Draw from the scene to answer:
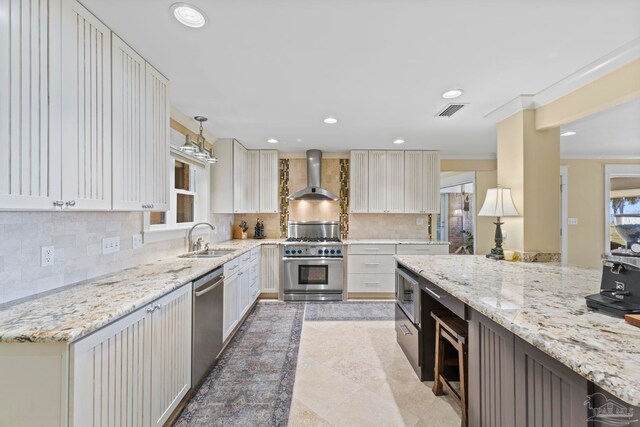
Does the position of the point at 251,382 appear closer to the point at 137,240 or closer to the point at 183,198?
the point at 137,240

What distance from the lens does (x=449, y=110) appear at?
277 cm

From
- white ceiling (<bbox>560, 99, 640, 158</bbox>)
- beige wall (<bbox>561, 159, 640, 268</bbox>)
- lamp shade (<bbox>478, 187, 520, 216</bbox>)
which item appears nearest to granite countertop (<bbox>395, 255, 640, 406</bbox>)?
lamp shade (<bbox>478, 187, 520, 216</bbox>)

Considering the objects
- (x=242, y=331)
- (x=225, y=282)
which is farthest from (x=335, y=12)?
(x=242, y=331)

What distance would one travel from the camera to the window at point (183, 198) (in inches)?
117

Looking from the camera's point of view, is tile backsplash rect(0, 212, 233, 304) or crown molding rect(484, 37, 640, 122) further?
crown molding rect(484, 37, 640, 122)

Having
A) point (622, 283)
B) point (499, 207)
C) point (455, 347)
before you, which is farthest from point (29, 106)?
point (499, 207)

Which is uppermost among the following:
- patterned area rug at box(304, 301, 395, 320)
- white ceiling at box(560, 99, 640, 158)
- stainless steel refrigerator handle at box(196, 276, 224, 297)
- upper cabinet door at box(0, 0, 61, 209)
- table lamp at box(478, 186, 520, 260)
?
white ceiling at box(560, 99, 640, 158)

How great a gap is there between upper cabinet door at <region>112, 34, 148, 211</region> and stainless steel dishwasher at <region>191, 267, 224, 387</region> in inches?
29.2

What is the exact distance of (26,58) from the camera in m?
1.13

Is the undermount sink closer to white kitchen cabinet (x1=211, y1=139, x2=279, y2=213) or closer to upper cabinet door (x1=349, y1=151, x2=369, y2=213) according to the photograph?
white kitchen cabinet (x1=211, y1=139, x2=279, y2=213)

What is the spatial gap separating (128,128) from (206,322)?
4.99ft

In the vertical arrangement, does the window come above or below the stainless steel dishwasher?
above

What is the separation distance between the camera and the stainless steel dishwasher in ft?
6.52

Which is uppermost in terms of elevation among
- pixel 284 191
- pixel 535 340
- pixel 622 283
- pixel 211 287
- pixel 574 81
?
pixel 574 81
